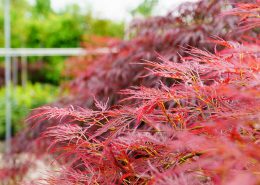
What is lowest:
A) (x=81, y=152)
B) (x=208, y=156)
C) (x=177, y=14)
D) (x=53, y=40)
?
(x=53, y=40)

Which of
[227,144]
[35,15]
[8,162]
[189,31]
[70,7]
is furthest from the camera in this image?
[35,15]

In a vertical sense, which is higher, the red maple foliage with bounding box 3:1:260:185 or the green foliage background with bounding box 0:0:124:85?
the red maple foliage with bounding box 3:1:260:185

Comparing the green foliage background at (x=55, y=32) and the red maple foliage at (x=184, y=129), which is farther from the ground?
the red maple foliage at (x=184, y=129)

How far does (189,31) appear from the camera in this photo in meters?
1.97

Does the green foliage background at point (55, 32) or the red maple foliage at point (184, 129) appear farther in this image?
the green foliage background at point (55, 32)

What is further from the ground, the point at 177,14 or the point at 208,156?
the point at 177,14

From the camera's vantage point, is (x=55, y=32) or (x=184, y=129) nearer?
(x=184, y=129)

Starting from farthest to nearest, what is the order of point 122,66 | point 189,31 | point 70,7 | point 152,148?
point 70,7, point 122,66, point 189,31, point 152,148

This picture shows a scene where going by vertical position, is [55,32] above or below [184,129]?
below

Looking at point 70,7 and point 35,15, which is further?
point 35,15

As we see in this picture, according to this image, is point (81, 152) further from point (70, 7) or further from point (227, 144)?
point (70, 7)

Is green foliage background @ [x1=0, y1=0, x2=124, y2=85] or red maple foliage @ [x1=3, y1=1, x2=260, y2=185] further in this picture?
green foliage background @ [x1=0, y1=0, x2=124, y2=85]

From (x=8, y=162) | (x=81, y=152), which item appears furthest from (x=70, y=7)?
(x=81, y=152)

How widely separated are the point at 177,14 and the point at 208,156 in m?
1.52
